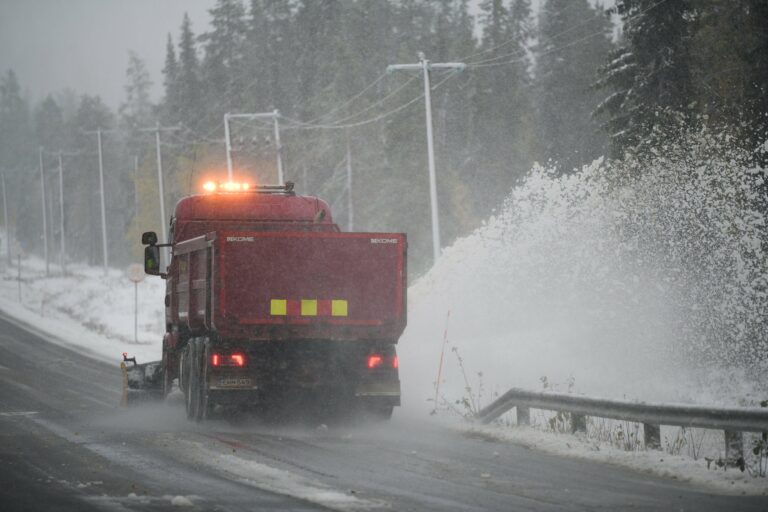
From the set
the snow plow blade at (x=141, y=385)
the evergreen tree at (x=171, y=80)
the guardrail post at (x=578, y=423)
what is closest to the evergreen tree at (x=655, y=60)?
the snow plow blade at (x=141, y=385)

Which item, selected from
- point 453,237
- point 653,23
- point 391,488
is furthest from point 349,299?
point 453,237

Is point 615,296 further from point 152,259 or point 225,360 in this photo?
point 225,360

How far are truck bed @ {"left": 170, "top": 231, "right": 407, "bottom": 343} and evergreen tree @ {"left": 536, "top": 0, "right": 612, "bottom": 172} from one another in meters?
45.3

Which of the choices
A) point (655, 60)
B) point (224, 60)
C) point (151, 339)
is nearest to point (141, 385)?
point (151, 339)

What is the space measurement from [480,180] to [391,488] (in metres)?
64.4

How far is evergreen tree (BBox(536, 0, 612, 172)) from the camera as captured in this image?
2522 inches

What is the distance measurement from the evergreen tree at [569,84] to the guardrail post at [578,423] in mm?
46003

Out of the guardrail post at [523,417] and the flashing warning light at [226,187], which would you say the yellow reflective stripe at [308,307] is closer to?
the guardrail post at [523,417]

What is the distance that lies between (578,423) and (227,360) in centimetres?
437

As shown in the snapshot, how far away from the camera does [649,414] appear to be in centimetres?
1169

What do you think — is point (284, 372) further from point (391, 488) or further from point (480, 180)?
point (480, 180)

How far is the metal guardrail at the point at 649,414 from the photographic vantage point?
10445 millimetres

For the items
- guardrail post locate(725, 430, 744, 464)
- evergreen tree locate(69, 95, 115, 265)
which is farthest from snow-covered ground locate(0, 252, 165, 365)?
evergreen tree locate(69, 95, 115, 265)

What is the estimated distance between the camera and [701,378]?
784 inches
